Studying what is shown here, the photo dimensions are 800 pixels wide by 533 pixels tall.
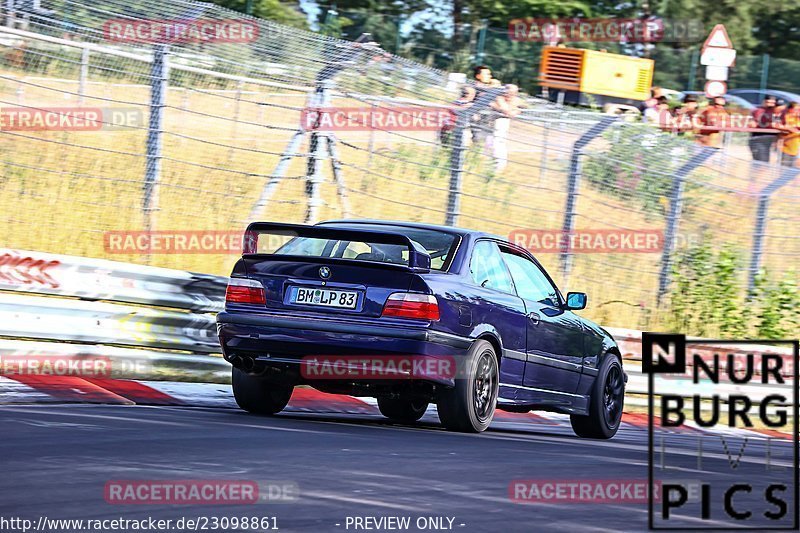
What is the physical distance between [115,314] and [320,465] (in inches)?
157

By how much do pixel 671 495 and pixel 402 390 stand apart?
91.0 inches

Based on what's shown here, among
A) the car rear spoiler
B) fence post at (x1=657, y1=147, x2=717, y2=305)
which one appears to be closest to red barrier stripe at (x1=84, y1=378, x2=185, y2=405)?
the car rear spoiler

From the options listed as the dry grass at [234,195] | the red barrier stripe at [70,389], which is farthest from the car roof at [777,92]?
the red barrier stripe at [70,389]

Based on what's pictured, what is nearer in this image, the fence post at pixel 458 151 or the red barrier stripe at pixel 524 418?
the red barrier stripe at pixel 524 418

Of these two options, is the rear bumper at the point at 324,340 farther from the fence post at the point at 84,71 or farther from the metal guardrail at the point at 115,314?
the fence post at the point at 84,71

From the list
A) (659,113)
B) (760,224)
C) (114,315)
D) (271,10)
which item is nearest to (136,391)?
(114,315)

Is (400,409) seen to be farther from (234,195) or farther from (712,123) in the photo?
(712,123)

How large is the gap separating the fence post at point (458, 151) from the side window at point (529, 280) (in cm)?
311

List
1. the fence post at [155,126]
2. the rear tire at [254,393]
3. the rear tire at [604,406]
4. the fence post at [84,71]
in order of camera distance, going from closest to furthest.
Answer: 1. the rear tire at [254,393]
2. the rear tire at [604,406]
3. the fence post at [155,126]
4. the fence post at [84,71]

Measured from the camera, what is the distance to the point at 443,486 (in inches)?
252

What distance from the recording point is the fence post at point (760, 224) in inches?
631

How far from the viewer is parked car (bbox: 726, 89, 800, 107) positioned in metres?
34.4

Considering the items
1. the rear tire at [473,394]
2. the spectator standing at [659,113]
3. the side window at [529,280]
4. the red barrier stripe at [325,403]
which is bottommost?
the red barrier stripe at [325,403]

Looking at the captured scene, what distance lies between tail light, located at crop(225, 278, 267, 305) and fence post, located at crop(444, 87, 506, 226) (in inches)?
185
